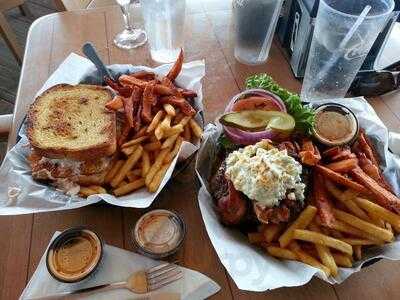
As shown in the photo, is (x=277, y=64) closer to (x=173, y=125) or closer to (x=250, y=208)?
(x=173, y=125)

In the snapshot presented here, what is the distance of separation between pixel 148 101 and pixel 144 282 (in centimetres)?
51

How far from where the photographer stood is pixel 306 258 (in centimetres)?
83

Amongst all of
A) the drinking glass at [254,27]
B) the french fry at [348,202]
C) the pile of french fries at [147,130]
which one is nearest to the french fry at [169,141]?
the pile of french fries at [147,130]

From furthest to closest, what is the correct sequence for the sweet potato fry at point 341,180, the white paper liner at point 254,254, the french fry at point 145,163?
the french fry at point 145,163 < the sweet potato fry at point 341,180 < the white paper liner at point 254,254

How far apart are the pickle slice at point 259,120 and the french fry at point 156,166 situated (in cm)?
18

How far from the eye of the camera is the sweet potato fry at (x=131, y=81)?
1120 millimetres

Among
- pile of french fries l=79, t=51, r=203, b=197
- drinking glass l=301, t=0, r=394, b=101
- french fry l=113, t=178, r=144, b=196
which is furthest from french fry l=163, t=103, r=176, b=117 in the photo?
drinking glass l=301, t=0, r=394, b=101

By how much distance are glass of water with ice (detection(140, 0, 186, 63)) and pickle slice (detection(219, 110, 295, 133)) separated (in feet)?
1.89

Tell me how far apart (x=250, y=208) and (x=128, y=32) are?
102 cm

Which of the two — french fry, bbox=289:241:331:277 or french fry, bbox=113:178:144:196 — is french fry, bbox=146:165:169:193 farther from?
french fry, bbox=289:241:331:277

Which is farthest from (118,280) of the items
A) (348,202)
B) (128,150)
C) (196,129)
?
(348,202)

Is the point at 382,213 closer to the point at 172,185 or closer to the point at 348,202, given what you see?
the point at 348,202

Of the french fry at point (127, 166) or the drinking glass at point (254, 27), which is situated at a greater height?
the drinking glass at point (254, 27)

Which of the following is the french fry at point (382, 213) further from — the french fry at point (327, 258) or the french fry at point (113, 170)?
the french fry at point (113, 170)
